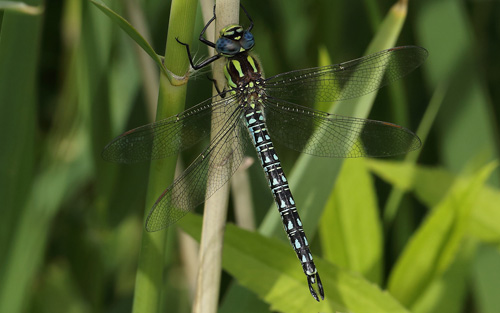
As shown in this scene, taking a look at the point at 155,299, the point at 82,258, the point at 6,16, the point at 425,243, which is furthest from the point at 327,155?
the point at 82,258

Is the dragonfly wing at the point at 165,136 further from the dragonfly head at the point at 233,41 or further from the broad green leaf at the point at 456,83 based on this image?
the broad green leaf at the point at 456,83

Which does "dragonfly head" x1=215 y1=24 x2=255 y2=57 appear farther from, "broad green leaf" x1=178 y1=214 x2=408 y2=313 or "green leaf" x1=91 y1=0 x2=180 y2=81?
"broad green leaf" x1=178 y1=214 x2=408 y2=313

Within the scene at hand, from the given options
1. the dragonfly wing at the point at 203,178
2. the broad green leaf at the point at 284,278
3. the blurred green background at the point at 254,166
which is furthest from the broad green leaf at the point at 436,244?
the dragonfly wing at the point at 203,178

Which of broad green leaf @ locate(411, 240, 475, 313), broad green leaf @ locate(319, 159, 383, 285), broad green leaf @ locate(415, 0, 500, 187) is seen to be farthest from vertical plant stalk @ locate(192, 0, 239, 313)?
broad green leaf @ locate(415, 0, 500, 187)

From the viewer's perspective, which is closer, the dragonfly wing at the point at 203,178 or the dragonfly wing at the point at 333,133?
the dragonfly wing at the point at 203,178

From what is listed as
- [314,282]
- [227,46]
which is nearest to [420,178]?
[314,282]

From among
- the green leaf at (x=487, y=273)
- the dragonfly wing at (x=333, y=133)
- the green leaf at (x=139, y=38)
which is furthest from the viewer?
the green leaf at (x=487, y=273)

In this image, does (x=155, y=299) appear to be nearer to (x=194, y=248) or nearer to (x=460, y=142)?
(x=194, y=248)

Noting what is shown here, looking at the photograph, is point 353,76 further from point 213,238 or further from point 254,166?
point 254,166
